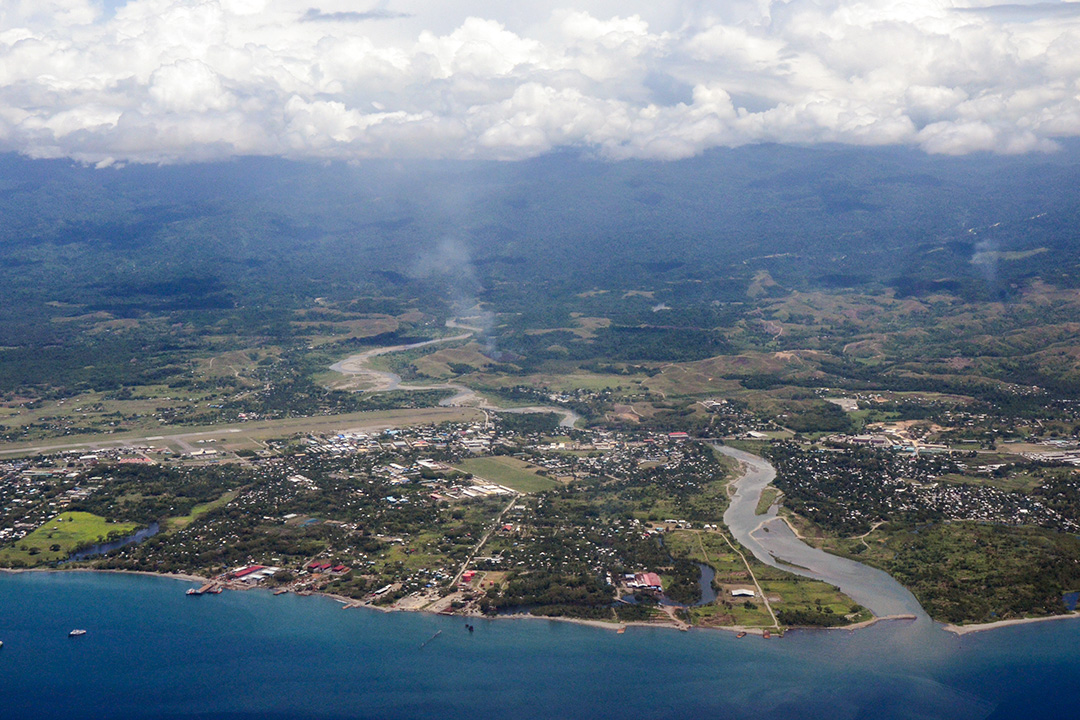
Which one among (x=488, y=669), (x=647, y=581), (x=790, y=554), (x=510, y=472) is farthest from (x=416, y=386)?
(x=488, y=669)

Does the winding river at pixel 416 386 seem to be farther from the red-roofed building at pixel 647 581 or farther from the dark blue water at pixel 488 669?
the dark blue water at pixel 488 669

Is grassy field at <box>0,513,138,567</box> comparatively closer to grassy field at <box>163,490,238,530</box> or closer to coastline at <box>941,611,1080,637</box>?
grassy field at <box>163,490,238,530</box>

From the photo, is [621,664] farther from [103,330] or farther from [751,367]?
[103,330]

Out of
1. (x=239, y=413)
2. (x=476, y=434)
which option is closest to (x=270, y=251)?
(x=239, y=413)

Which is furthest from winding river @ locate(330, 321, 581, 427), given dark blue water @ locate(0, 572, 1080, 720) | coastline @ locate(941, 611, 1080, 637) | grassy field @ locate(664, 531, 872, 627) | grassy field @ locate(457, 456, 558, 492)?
coastline @ locate(941, 611, 1080, 637)

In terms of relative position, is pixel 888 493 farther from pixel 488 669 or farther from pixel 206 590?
pixel 206 590
